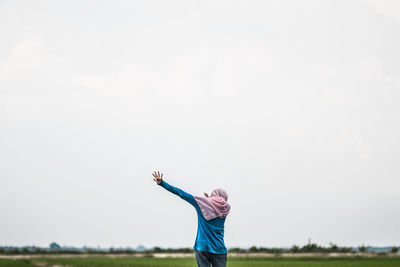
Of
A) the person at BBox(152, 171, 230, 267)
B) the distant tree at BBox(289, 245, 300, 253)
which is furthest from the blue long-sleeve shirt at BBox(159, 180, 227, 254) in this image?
the distant tree at BBox(289, 245, 300, 253)

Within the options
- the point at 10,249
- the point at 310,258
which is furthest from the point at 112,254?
the point at 310,258

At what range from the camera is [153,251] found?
4072cm

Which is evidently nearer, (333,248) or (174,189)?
(174,189)

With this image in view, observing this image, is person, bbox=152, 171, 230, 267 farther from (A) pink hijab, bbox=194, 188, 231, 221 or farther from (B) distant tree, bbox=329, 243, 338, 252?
(B) distant tree, bbox=329, 243, 338, 252

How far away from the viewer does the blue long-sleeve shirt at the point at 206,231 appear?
20.9 ft

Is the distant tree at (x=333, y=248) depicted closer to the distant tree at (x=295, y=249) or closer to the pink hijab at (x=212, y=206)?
the distant tree at (x=295, y=249)

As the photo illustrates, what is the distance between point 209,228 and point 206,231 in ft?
0.18

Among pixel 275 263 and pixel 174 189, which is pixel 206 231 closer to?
pixel 174 189

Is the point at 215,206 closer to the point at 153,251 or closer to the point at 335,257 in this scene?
the point at 335,257

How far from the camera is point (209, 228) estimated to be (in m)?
6.46

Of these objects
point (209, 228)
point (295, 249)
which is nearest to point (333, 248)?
point (295, 249)

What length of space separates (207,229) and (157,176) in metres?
0.94

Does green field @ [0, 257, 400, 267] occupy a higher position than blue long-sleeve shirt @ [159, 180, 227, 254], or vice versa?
blue long-sleeve shirt @ [159, 180, 227, 254]

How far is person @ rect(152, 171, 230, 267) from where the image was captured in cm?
640
